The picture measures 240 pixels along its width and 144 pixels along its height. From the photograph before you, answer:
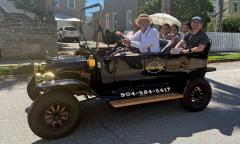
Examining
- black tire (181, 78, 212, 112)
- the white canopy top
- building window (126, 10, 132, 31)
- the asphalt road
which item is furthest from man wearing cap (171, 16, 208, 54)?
the white canopy top

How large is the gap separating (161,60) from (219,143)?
174 centimetres

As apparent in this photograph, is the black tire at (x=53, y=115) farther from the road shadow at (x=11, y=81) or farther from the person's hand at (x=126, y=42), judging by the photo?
the road shadow at (x=11, y=81)

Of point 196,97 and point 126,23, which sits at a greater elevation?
point 126,23

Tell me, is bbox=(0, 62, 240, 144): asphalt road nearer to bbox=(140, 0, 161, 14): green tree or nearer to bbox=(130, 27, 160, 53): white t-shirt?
bbox=(130, 27, 160, 53): white t-shirt

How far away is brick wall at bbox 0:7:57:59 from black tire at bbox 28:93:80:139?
9.38 metres

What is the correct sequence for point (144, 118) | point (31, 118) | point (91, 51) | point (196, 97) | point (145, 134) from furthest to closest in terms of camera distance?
1. point (196, 97)
2. point (144, 118)
3. point (91, 51)
4. point (145, 134)
5. point (31, 118)

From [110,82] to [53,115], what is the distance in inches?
43.5

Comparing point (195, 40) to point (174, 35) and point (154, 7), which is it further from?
point (154, 7)

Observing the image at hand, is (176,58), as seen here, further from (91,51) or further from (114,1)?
(114,1)

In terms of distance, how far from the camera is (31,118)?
457 cm

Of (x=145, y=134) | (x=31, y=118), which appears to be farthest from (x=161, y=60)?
(x=31, y=118)

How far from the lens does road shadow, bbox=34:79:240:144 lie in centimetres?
481

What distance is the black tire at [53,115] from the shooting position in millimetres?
4598

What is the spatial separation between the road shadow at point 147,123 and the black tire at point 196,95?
0.12 m
